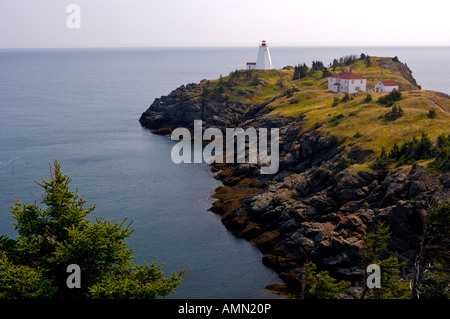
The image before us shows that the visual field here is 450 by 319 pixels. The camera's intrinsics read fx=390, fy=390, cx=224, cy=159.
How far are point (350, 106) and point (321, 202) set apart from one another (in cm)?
3683

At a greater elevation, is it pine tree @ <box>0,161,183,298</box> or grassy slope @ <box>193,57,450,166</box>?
grassy slope @ <box>193,57,450,166</box>

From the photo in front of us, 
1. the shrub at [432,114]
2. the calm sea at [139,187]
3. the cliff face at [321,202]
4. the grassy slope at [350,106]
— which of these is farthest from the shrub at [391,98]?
the calm sea at [139,187]

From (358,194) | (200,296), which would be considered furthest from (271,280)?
(358,194)

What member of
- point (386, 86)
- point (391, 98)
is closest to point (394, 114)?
point (391, 98)

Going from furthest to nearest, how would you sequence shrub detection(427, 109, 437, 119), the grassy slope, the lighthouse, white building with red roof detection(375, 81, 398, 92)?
the lighthouse
white building with red roof detection(375, 81, 398, 92)
shrub detection(427, 109, 437, 119)
the grassy slope

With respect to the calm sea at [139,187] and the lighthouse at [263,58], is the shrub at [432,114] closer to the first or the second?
the calm sea at [139,187]

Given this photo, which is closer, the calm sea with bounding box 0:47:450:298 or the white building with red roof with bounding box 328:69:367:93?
the calm sea with bounding box 0:47:450:298

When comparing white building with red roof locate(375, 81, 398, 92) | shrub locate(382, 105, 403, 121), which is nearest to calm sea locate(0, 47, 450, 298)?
shrub locate(382, 105, 403, 121)

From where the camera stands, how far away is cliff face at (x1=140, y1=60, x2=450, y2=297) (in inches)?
1761

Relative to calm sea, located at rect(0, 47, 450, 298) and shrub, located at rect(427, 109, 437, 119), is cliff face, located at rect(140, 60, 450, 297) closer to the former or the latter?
calm sea, located at rect(0, 47, 450, 298)

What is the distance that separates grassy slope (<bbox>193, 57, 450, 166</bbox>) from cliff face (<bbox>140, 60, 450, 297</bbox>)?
167 centimetres

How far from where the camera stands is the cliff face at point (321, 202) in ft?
147

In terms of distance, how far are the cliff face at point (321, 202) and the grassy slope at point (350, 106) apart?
1666mm
